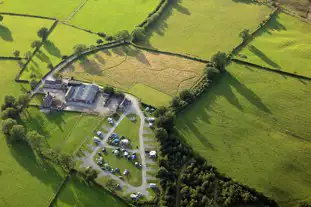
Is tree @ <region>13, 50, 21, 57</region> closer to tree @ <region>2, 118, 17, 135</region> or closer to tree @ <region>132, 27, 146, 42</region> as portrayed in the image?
tree @ <region>2, 118, 17, 135</region>

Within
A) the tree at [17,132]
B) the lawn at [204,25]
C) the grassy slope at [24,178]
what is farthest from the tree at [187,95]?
the tree at [17,132]

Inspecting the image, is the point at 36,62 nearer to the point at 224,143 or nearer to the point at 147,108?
the point at 147,108

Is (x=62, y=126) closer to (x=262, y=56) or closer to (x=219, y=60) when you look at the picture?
(x=219, y=60)

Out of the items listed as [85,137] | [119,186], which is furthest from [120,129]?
[119,186]

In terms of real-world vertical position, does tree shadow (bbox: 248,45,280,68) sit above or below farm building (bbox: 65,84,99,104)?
above

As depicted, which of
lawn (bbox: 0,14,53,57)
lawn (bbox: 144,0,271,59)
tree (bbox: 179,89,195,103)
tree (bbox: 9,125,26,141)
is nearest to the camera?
tree (bbox: 9,125,26,141)

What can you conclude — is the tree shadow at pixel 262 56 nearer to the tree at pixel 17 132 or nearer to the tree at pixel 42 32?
the tree at pixel 42 32

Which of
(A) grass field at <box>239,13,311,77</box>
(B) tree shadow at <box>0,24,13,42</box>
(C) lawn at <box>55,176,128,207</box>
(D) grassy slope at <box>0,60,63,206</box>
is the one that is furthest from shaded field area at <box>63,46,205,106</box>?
(C) lawn at <box>55,176,128,207</box>

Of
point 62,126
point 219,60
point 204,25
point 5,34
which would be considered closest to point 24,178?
point 62,126
